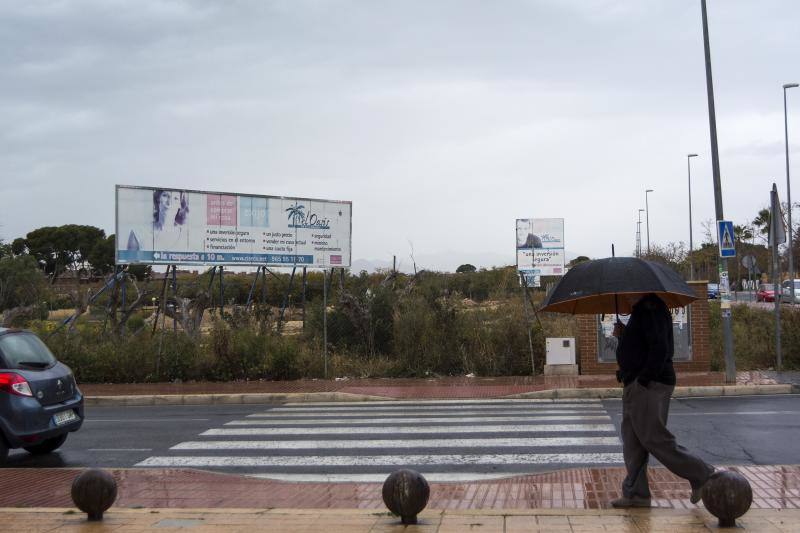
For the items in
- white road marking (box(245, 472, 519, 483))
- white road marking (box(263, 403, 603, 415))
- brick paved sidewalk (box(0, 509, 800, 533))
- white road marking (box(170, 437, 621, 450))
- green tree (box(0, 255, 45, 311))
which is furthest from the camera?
green tree (box(0, 255, 45, 311))

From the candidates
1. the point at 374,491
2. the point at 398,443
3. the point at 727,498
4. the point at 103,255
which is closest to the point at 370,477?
the point at 374,491

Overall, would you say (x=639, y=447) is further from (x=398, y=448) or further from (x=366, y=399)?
(x=366, y=399)

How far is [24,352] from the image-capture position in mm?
9938

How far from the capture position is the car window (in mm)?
9641

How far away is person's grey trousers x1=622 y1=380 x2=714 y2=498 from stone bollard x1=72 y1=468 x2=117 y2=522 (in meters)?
4.15

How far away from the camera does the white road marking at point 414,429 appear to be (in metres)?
11.3

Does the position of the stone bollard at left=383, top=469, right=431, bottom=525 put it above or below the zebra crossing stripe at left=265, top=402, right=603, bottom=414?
above

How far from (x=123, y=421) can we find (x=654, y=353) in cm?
995

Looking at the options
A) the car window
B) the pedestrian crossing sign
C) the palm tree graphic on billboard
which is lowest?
the car window

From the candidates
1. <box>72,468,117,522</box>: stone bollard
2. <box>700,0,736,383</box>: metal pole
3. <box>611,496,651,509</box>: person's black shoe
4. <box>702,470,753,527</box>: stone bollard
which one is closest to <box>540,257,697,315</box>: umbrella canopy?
<box>702,470,753,527</box>: stone bollard

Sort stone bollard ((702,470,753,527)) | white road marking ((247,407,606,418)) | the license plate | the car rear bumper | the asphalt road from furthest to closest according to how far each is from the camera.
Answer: white road marking ((247,407,606,418)) → the license plate → the car rear bumper → the asphalt road → stone bollard ((702,470,753,527))

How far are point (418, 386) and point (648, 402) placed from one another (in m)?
11.1

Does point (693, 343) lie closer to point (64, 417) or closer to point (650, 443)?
point (650, 443)

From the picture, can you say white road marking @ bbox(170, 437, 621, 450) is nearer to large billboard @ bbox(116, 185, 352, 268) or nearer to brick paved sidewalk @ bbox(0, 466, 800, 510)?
brick paved sidewalk @ bbox(0, 466, 800, 510)
